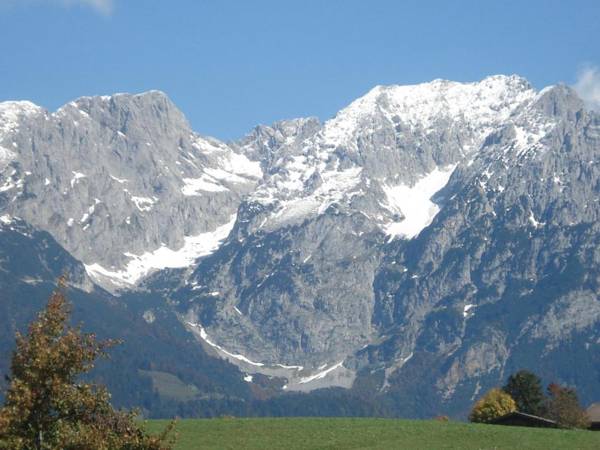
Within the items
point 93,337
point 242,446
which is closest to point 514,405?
point 242,446

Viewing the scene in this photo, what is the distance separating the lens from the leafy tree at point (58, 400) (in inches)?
1687

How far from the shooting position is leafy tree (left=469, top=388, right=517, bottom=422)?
17862 centimetres

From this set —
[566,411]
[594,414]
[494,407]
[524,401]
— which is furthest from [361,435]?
[524,401]

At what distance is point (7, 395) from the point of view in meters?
43.4

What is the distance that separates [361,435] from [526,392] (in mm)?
102944

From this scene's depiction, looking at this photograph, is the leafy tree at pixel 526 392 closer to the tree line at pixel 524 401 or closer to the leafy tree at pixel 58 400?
the tree line at pixel 524 401

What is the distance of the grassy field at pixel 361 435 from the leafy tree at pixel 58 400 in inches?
1542

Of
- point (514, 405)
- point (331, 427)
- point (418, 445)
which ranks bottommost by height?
point (418, 445)

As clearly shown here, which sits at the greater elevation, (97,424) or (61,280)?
(61,280)

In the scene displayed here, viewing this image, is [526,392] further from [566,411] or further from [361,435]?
[361,435]

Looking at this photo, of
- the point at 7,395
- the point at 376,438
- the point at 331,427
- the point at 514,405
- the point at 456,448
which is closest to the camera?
the point at 7,395

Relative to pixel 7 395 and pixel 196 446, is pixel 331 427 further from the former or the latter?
pixel 7 395

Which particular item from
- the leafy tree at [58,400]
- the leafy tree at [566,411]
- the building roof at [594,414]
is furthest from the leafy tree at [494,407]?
the leafy tree at [58,400]

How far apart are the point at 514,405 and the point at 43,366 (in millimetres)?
147096
